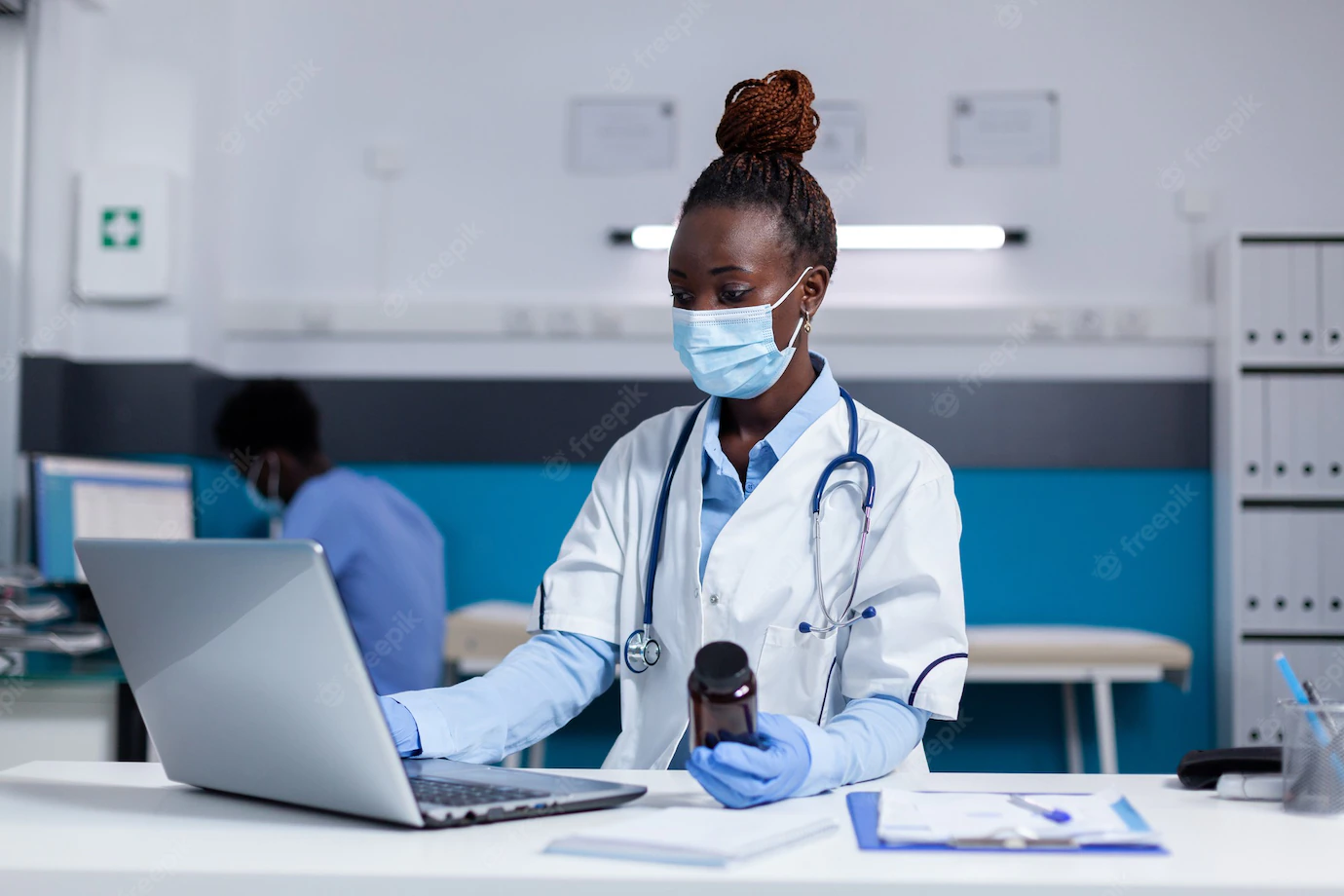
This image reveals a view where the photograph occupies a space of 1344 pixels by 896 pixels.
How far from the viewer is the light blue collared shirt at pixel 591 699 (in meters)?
1.03

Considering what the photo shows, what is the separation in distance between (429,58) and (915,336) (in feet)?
Result: 5.29

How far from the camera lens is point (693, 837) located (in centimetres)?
77

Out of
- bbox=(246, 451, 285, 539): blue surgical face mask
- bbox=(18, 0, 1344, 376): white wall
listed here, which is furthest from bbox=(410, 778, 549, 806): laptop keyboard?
bbox=(18, 0, 1344, 376): white wall

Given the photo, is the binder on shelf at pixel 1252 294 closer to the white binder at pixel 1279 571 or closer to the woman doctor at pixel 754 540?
the white binder at pixel 1279 571

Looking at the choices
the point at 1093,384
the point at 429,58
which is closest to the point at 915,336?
the point at 1093,384

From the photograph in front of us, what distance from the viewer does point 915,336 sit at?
336cm

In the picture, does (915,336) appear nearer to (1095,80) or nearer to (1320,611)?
(1095,80)

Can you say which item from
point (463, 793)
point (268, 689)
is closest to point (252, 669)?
point (268, 689)

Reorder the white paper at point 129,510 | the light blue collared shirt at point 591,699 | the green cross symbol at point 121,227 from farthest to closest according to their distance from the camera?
the green cross symbol at point 121,227, the white paper at point 129,510, the light blue collared shirt at point 591,699

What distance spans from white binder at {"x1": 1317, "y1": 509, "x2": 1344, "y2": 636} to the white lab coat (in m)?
2.26

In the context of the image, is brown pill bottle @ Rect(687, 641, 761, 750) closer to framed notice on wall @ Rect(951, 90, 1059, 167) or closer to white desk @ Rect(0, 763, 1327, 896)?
white desk @ Rect(0, 763, 1327, 896)

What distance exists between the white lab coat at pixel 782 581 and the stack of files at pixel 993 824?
8.8 inches

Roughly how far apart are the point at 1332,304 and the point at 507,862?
3026 millimetres

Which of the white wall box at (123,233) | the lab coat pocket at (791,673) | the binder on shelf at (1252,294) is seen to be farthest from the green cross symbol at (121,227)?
the binder on shelf at (1252,294)
